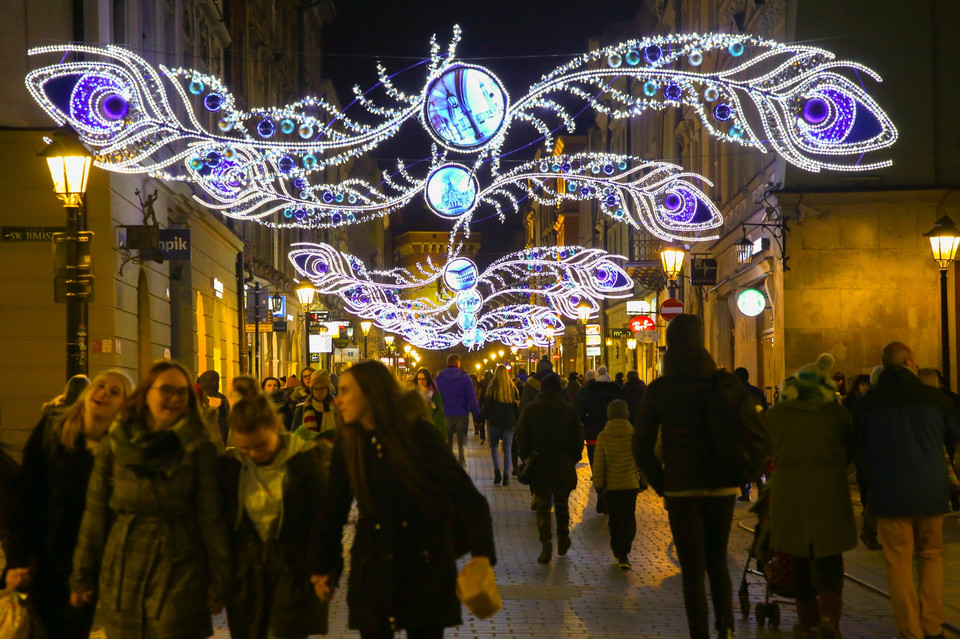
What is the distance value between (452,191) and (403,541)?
1445cm

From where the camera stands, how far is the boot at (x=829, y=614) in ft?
24.7

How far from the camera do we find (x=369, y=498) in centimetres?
516

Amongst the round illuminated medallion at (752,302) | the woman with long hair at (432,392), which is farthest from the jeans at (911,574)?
the round illuminated medallion at (752,302)

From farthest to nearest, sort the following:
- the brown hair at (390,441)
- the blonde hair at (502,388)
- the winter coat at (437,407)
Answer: the blonde hair at (502,388), the winter coat at (437,407), the brown hair at (390,441)

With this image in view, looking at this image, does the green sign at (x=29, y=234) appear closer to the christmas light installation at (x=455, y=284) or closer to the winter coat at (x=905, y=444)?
the winter coat at (x=905, y=444)

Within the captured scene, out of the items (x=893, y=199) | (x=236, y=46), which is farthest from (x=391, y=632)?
(x=236, y=46)

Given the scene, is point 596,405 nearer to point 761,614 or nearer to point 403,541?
point 761,614

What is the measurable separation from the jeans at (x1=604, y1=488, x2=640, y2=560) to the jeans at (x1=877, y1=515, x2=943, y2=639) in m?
3.83

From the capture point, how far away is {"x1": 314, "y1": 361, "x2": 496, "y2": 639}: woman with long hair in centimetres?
505

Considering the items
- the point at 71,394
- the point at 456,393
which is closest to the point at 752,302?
the point at 456,393

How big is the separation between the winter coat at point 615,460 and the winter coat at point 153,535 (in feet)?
22.1

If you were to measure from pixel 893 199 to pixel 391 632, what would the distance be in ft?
70.4

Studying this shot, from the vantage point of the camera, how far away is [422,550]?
16.8ft

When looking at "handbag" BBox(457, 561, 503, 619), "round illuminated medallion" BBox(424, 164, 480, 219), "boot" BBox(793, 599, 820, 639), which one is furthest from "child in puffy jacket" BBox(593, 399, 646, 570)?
"round illuminated medallion" BBox(424, 164, 480, 219)
